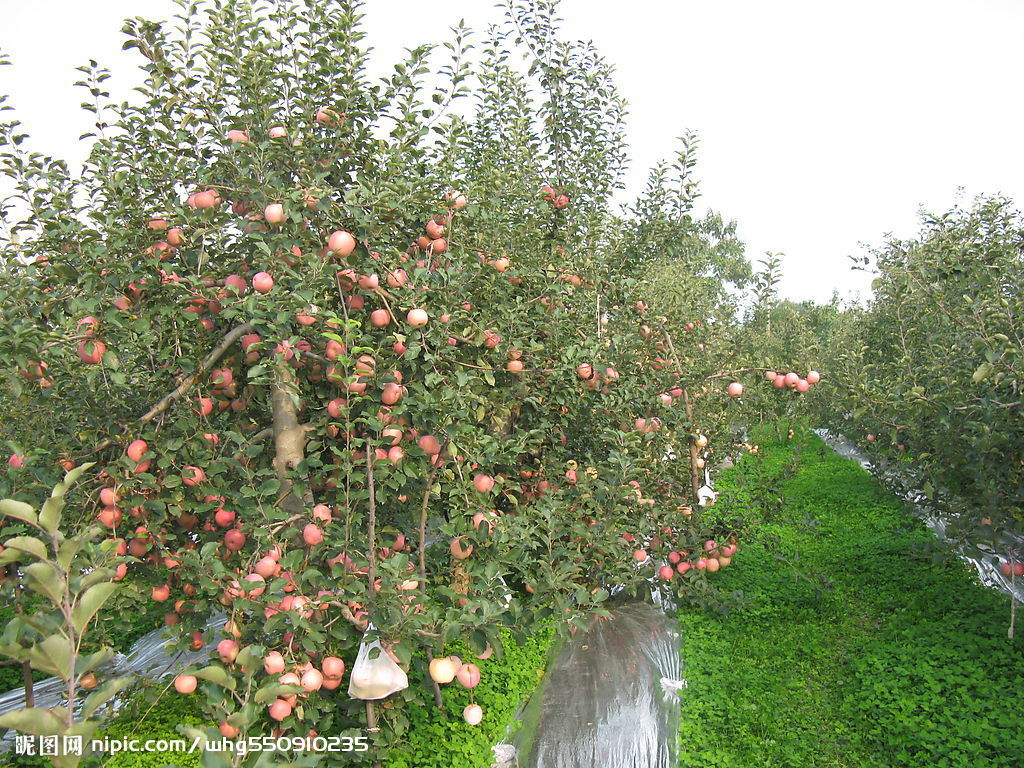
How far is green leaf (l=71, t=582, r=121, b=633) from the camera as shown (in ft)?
3.37

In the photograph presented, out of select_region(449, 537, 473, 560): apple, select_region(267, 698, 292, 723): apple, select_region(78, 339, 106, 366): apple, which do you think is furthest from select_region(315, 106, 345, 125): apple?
select_region(267, 698, 292, 723): apple

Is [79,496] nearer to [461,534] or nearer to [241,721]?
[461,534]

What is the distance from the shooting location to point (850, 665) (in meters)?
4.25

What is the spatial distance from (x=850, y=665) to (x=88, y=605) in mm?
4677

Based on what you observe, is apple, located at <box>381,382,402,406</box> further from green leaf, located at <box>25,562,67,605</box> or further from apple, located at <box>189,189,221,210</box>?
green leaf, located at <box>25,562,67,605</box>

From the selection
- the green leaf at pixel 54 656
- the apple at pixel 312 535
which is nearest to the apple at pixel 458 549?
the apple at pixel 312 535

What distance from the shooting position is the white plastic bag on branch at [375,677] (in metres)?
2.64

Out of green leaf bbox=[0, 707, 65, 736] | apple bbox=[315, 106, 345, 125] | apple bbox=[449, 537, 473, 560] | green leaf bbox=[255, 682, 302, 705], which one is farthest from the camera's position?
apple bbox=[315, 106, 345, 125]

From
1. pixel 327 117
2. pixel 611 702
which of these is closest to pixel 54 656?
pixel 327 117

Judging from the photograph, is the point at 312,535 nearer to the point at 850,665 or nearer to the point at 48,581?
the point at 48,581

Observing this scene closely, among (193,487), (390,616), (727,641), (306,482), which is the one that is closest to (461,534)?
(390,616)

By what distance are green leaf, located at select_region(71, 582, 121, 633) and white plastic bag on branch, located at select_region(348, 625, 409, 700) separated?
1.69m

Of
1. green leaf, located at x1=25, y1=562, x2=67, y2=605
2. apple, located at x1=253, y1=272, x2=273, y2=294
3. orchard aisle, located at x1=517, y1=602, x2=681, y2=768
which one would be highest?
apple, located at x1=253, y1=272, x2=273, y2=294

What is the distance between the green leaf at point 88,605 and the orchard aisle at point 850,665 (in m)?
3.27
